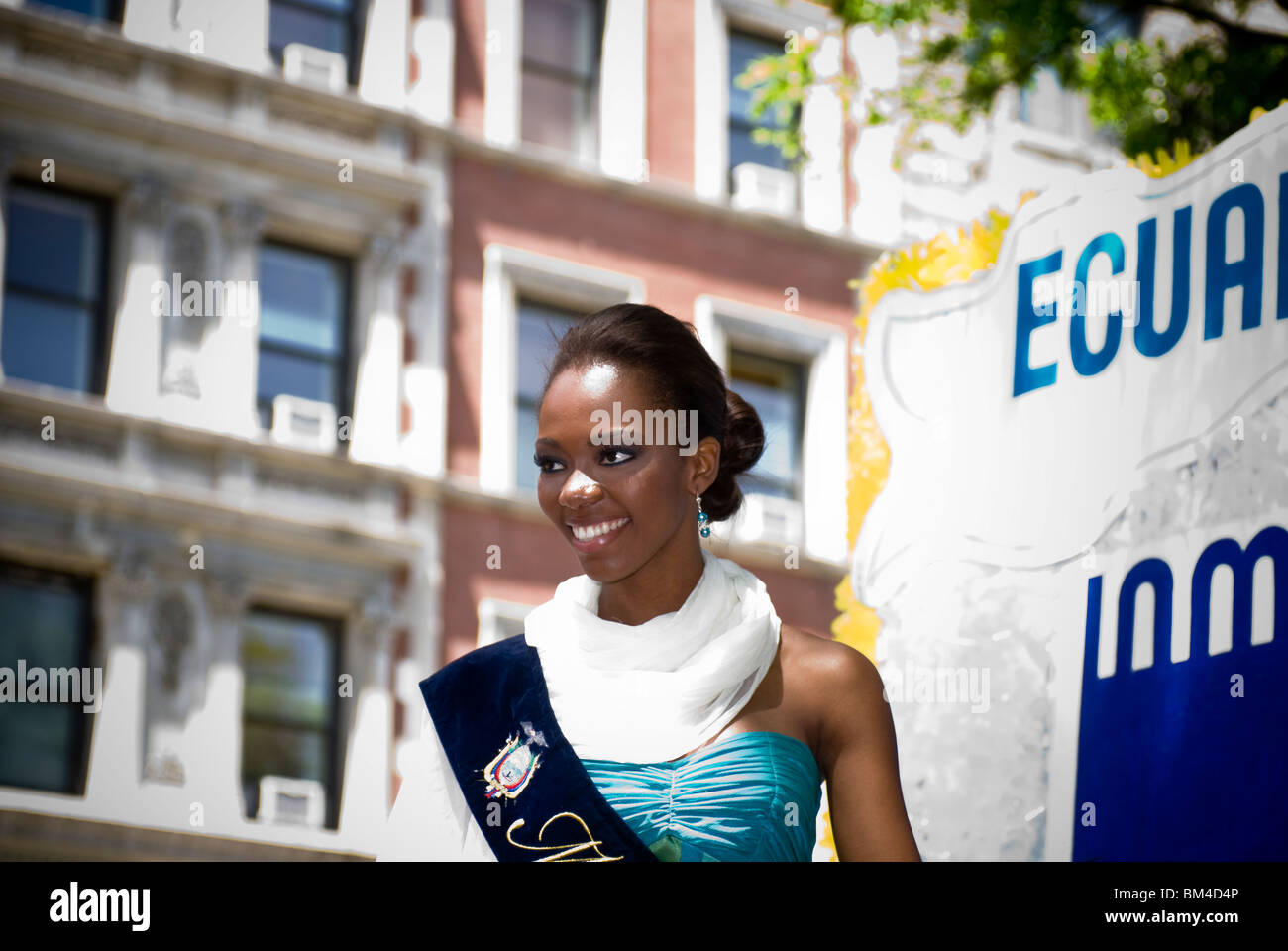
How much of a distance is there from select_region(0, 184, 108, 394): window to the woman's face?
9.00 m

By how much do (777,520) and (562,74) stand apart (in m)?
3.56

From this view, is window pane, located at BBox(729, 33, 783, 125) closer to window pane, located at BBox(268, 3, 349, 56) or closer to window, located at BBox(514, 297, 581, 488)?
window, located at BBox(514, 297, 581, 488)

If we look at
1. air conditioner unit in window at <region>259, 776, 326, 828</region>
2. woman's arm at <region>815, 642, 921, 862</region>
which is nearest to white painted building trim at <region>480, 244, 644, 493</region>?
air conditioner unit in window at <region>259, 776, 326, 828</region>

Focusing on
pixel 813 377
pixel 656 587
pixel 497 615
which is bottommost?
pixel 656 587

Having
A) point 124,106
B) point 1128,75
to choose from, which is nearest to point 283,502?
point 124,106

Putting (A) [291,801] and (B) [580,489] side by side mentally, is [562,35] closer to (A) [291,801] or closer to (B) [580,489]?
(A) [291,801]

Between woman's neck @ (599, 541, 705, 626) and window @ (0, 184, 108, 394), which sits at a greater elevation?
window @ (0, 184, 108, 394)

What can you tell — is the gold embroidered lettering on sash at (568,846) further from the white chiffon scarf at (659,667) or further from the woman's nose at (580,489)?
the woman's nose at (580,489)

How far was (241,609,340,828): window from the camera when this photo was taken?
1211 centimetres

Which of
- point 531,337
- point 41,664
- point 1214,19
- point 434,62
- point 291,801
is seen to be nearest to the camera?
point 1214,19

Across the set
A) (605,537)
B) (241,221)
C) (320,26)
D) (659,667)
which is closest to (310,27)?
(320,26)

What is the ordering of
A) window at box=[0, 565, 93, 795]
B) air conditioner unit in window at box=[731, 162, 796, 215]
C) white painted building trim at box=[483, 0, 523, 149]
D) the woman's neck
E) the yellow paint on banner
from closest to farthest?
1. the woman's neck
2. the yellow paint on banner
3. window at box=[0, 565, 93, 795]
4. white painted building trim at box=[483, 0, 523, 149]
5. air conditioner unit in window at box=[731, 162, 796, 215]

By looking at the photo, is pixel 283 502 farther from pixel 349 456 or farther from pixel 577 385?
pixel 577 385

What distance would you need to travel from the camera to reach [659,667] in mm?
3734
